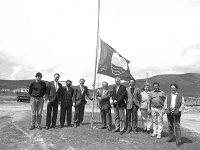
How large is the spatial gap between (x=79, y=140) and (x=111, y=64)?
155 inches

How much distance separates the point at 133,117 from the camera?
10922 mm

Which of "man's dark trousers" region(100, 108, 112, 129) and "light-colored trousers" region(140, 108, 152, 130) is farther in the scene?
"man's dark trousers" region(100, 108, 112, 129)

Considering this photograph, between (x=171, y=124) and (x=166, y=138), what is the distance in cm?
75

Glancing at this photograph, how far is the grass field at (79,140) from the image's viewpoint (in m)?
8.82

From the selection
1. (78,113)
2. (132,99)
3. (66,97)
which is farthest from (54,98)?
(132,99)

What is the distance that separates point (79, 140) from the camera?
30.8ft

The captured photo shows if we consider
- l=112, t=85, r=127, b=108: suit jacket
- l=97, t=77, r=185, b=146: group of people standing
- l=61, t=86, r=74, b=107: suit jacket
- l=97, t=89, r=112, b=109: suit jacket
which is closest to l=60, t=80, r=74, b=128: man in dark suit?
l=61, t=86, r=74, b=107: suit jacket

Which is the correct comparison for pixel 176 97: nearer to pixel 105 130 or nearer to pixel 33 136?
pixel 105 130

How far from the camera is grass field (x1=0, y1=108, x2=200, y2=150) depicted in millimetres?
8820

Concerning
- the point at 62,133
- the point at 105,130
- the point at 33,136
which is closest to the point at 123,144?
the point at 105,130

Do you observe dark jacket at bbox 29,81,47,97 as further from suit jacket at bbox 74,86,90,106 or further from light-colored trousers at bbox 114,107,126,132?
light-colored trousers at bbox 114,107,126,132

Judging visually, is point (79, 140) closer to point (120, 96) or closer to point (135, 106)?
point (120, 96)

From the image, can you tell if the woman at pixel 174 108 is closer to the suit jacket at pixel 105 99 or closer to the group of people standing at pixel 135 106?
the group of people standing at pixel 135 106

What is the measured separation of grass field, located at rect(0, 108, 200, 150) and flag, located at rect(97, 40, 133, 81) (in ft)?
8.72
